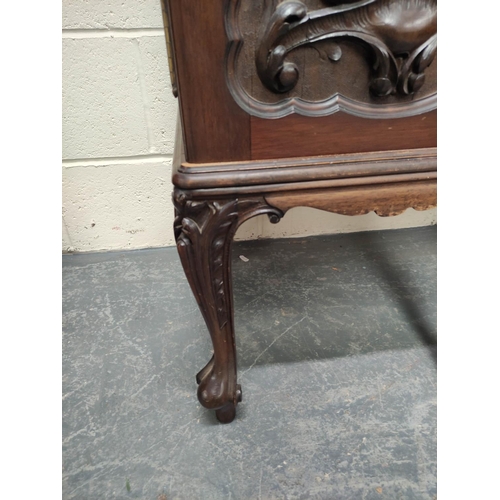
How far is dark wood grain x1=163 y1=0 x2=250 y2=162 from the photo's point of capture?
0.46 metres

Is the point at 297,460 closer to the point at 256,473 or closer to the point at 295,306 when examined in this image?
the point at 256,473

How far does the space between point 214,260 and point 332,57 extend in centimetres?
32

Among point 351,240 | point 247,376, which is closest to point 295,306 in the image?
point 247,376

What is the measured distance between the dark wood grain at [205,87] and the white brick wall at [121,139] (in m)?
0.70

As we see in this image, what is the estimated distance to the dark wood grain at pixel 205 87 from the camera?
456mm

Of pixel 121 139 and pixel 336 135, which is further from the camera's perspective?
pixel 121 139

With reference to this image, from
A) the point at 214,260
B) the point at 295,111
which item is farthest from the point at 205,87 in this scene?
the point at 214,260

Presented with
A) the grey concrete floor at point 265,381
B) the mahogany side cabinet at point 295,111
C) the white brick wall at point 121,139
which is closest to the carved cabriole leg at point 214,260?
the mahogany side cabinet at point 295,111

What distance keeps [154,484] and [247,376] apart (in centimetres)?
27

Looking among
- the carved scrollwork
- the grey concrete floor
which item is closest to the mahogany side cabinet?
the carved scrollwork

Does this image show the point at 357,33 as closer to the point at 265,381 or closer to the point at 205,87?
the point at 205,87

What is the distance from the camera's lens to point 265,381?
843 mm

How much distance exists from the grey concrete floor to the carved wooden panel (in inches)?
21.5

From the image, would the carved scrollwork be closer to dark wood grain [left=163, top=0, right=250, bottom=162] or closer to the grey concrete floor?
dark wood grain [left=163, top=0, right=250, bottom=162]
